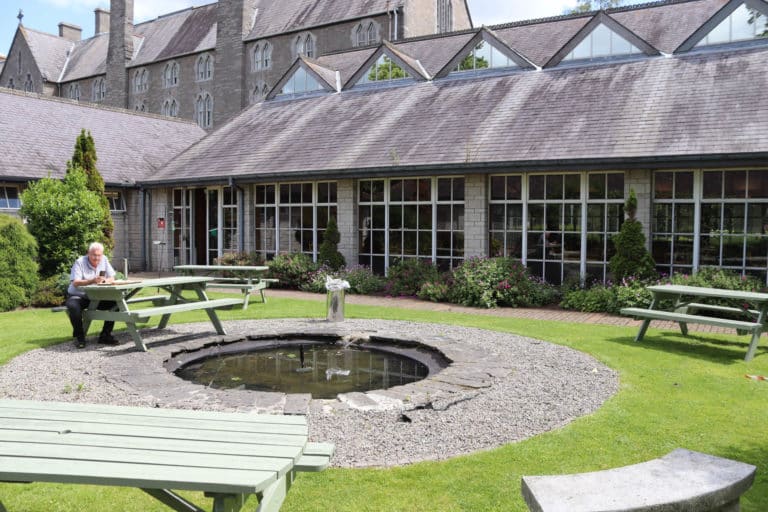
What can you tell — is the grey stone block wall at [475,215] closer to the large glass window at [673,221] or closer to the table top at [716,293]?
the large glass window at [673,221]

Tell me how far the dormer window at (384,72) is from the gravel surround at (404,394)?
523 inches

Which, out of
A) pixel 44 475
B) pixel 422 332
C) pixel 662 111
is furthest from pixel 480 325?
pixel 44 475

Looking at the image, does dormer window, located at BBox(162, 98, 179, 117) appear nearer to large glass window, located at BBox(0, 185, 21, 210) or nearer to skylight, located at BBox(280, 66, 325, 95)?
skylight, located at BBox(280, 66, 325, 95)

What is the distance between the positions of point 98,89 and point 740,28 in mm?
46033

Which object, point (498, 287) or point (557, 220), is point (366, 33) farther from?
point (498, 287)

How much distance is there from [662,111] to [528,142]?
2894 mm

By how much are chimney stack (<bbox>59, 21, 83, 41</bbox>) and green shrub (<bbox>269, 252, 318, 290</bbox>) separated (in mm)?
49396

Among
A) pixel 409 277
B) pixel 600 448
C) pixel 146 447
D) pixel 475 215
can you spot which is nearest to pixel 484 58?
pixel 475 215

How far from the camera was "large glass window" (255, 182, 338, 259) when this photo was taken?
1759 cm

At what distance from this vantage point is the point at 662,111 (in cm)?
1391

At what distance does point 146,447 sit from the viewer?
285 centimetres

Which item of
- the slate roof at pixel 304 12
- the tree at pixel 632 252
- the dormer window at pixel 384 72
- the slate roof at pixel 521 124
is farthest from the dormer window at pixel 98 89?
the tree at pixel 632 252

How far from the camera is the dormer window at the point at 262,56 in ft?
127

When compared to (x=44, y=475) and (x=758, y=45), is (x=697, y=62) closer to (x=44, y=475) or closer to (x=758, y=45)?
(x=758, y=45)
